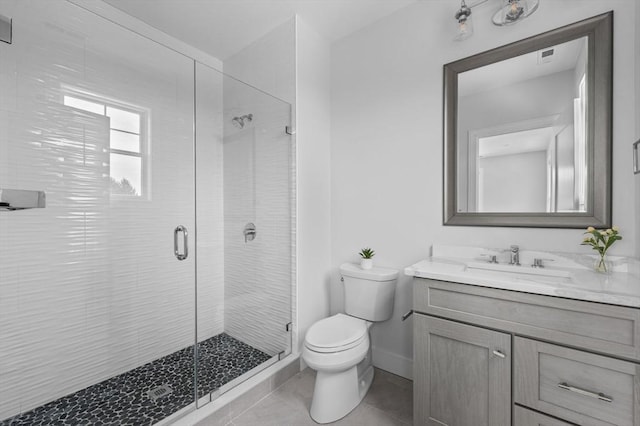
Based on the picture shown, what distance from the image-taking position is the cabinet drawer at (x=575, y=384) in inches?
36.9

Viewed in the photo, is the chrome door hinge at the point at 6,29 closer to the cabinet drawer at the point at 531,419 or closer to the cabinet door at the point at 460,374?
the cabinet door at the point at 460,374

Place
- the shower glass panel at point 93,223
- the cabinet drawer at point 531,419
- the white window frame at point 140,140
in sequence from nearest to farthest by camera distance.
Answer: the cabinet drawer at point 531,419 → the shower glass panel at point 93,223 → the white window frame at point 140,140

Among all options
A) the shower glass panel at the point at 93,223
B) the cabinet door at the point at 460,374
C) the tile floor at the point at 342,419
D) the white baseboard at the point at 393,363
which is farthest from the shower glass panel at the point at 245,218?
the cabinet door at the point at 460,374

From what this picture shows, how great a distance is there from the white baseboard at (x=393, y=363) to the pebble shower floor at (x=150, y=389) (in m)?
0.82

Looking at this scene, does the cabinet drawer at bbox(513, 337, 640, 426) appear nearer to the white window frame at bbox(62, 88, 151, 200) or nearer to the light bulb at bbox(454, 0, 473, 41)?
the light bulb at bbox(454, 0, 473, 41)

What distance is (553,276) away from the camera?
1356mm

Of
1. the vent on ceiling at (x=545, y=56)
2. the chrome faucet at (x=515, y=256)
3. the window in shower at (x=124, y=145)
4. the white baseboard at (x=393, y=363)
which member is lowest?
the white baseboard at (x=393, y=363)

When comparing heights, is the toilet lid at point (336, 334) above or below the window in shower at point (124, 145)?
below

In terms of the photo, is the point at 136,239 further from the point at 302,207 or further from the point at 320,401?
the point at 320,401

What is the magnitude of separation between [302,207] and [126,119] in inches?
50.0

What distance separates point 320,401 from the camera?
156cm

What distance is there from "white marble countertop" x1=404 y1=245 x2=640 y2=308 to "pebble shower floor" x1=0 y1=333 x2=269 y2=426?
133 centimetres

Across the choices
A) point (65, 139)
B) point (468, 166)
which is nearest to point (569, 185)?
point (468, 166)

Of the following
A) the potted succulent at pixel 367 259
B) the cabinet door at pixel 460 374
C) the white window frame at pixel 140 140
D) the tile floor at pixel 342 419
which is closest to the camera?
the cabinet door at pixel 460 374
